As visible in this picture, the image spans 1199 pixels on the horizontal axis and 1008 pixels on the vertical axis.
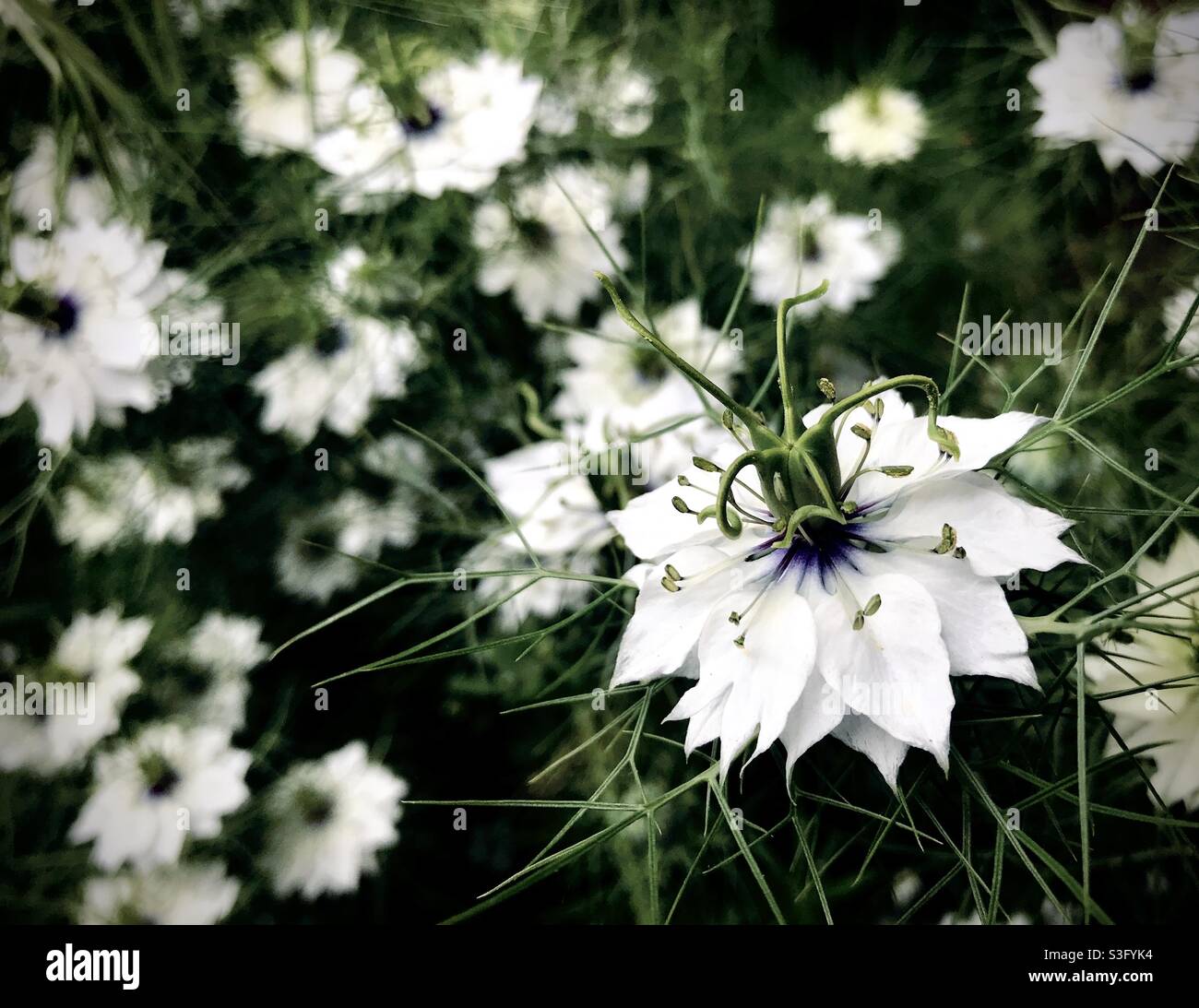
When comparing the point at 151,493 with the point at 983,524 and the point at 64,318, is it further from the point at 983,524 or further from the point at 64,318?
the point at 983,524

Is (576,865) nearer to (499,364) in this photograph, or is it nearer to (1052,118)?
(499,364)

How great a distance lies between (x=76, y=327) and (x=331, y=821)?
440 millimetres

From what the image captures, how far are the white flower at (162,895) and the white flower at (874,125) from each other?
776mm

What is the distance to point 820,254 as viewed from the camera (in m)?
0.70

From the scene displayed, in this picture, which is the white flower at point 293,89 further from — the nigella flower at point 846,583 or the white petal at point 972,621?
the white petal at point 972,621

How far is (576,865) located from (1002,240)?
0.59 metres

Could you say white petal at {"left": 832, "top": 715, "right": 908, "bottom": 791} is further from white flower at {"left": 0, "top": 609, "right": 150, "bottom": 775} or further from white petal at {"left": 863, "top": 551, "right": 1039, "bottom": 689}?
white flower at {"left": 0, "top": 609, "right": 150, "bottom": 775}

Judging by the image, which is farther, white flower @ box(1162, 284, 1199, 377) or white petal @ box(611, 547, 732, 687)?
white flower @ box(1162, 284, 1199, 377)

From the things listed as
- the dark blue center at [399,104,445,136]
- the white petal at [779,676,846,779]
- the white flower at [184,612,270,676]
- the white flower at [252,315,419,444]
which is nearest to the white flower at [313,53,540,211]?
the dark blue center at [399,104,445,136]

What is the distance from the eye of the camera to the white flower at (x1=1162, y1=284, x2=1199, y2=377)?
1.97ft

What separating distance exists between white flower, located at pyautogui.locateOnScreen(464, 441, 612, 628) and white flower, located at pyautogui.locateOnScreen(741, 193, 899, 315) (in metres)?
0.24

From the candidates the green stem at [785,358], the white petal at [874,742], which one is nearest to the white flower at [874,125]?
the green stem at [785,358]

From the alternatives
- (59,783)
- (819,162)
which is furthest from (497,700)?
(819,162)

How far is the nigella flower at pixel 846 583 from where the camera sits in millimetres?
343
